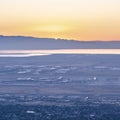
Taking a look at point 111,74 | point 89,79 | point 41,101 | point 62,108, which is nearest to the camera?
point 62,108

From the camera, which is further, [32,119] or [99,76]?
[99,76]

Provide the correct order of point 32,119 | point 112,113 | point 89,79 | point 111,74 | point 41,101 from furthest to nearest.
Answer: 1. point 111,74
2. point 89,79
3. point 41,101
4. point 112,113
5. point 32,119

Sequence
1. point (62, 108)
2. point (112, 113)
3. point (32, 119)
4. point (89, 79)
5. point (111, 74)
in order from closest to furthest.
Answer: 1. point (32, 119)
2. point (112, 113)
3. point (62, 108)
4. point (89, 79)
5. point (111, 74)

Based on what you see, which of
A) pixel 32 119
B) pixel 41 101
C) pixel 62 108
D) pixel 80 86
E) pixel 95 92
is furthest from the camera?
pixel 80 86

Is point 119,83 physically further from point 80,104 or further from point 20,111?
point 20,111

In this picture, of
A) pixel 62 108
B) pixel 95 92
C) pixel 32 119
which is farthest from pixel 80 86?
pixel 32 119

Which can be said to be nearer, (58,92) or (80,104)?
(80,104)

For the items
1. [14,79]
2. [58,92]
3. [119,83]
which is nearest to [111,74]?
[119,83]

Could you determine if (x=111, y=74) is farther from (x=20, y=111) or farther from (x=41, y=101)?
(x=20, y=111)
